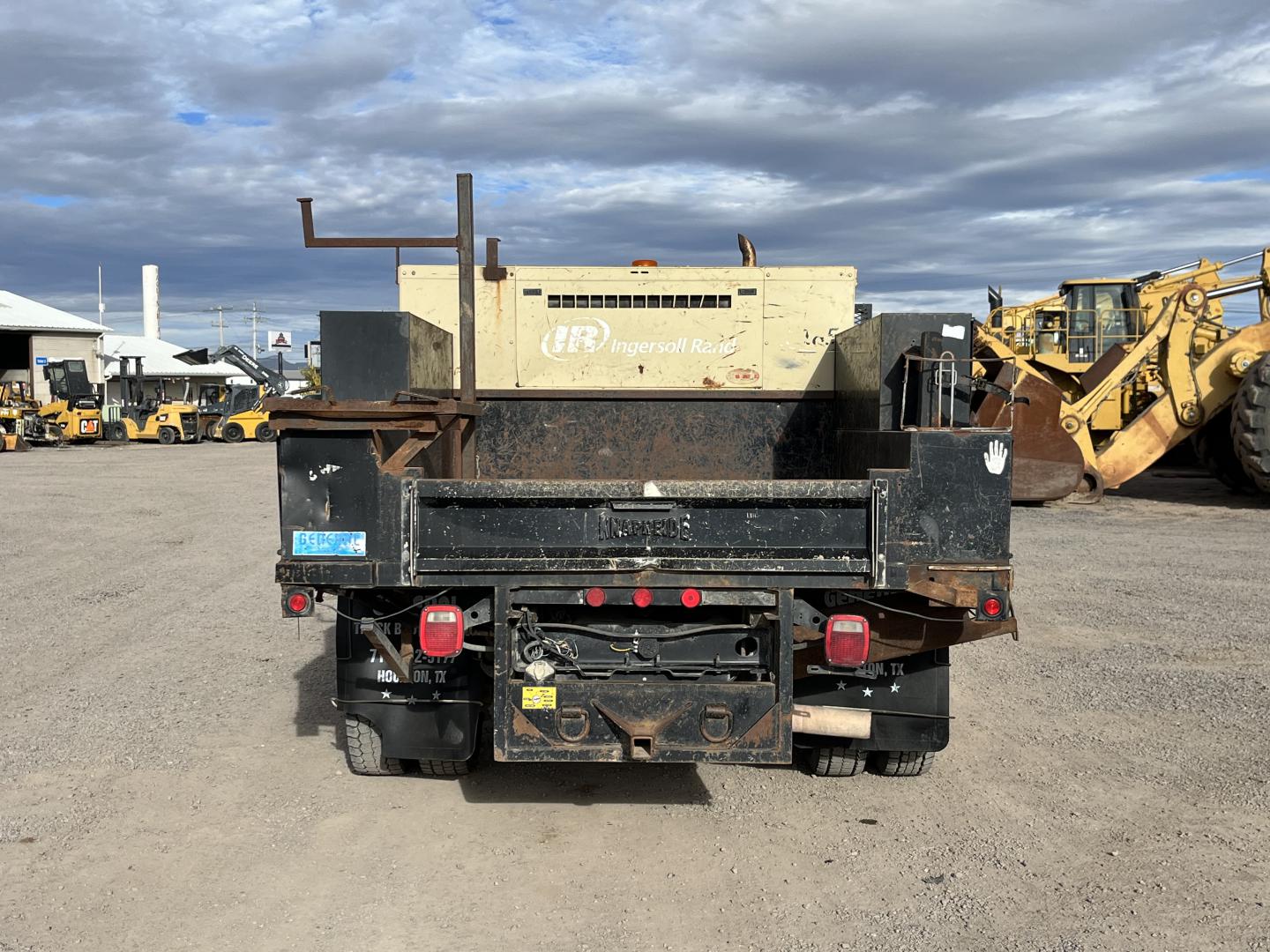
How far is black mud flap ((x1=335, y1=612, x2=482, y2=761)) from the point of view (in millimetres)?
4699

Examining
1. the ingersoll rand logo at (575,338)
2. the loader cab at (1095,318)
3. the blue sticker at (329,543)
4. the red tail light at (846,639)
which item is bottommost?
the red tail light at (846,639)

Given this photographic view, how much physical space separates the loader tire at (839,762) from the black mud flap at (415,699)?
5.05ft

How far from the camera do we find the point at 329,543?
4008 millimetres

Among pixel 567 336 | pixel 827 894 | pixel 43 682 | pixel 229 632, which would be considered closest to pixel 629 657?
pixel 827 894

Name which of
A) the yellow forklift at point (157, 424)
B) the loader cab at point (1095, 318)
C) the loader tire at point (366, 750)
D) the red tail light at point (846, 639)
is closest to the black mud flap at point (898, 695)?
the red tail light at point (846, 639)

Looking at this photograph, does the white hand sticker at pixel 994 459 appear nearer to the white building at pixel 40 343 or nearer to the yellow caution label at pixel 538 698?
the yellow caution label at pixel 538 698

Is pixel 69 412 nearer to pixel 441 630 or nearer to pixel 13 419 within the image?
pixel 13 419

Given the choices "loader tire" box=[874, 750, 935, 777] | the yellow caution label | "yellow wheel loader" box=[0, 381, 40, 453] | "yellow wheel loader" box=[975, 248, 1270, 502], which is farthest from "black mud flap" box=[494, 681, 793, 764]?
"yellow wheel loader" box=[0, 381, 40, 453]

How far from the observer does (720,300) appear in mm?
6344

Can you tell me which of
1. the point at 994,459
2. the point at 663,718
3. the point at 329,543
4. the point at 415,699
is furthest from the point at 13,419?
the point at 994,459

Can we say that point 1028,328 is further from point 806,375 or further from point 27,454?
point 27,454

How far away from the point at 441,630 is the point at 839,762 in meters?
1.98

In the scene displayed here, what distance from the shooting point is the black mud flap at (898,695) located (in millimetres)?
4684

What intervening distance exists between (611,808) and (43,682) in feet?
12.7
